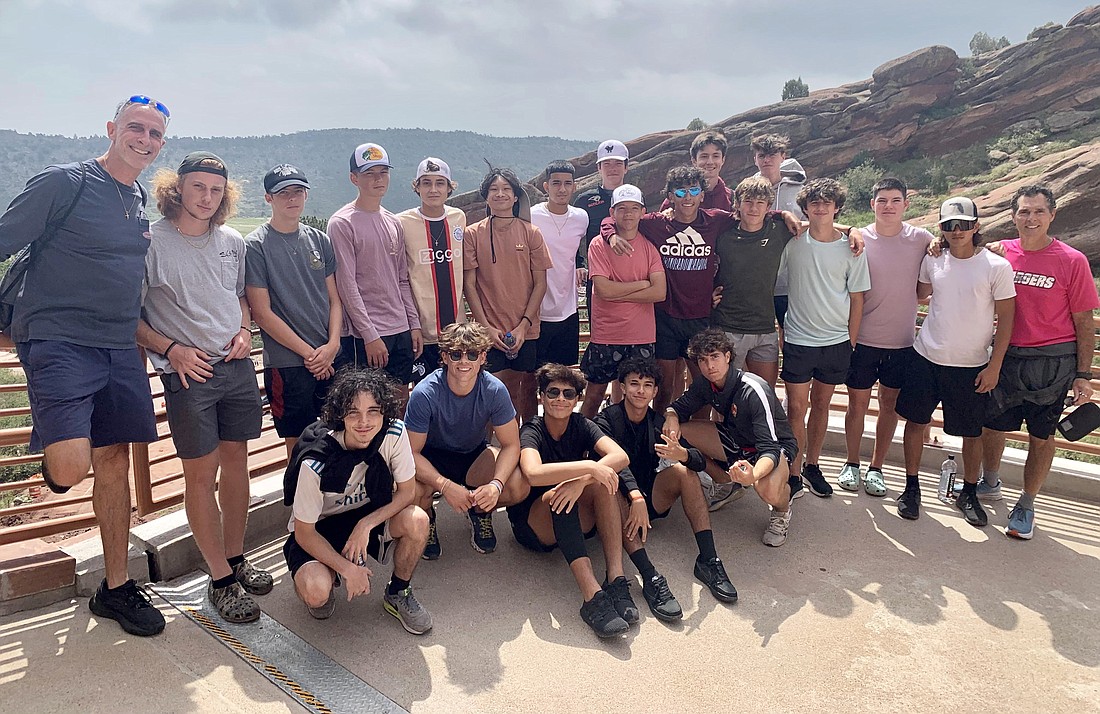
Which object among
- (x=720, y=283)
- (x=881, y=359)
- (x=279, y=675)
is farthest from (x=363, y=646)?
(x=881, y=359)

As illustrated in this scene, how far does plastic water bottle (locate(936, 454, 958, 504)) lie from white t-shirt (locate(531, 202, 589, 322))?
2.85m

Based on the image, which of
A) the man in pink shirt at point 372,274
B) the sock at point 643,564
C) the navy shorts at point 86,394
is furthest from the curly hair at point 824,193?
the navy shorts at point 86,394

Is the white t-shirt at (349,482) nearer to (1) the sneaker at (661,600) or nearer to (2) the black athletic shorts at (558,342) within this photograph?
(1) the sneaker at (661,600)

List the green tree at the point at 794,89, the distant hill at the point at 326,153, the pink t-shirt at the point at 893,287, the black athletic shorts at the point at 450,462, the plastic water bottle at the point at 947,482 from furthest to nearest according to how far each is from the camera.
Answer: the distant hill at the point at 326,153, the green tree at the point at 794,89, the plastic water bottle at the point at 947,482, the pink t-shirt at the point at 893,287, the black athletic shorts at the point at 450,462

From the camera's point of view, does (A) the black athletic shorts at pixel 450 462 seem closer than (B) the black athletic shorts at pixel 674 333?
Yes

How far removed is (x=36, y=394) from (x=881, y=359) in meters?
4.83

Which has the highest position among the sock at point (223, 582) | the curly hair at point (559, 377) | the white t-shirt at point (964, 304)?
the white t-shirt at point (964, 304)

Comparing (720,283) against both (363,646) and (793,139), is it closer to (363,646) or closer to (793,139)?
(363,646)

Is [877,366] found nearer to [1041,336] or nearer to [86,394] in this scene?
[1041,336]

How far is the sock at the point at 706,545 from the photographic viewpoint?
12.1 feet

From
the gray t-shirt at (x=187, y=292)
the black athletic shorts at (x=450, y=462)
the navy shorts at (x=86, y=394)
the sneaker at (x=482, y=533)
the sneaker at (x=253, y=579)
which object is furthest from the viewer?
the sneaker at (x=482, y=533)

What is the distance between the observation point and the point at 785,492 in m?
4.00

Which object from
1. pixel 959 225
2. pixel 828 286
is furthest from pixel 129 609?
pixel 959 225

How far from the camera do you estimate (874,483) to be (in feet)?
15.6
